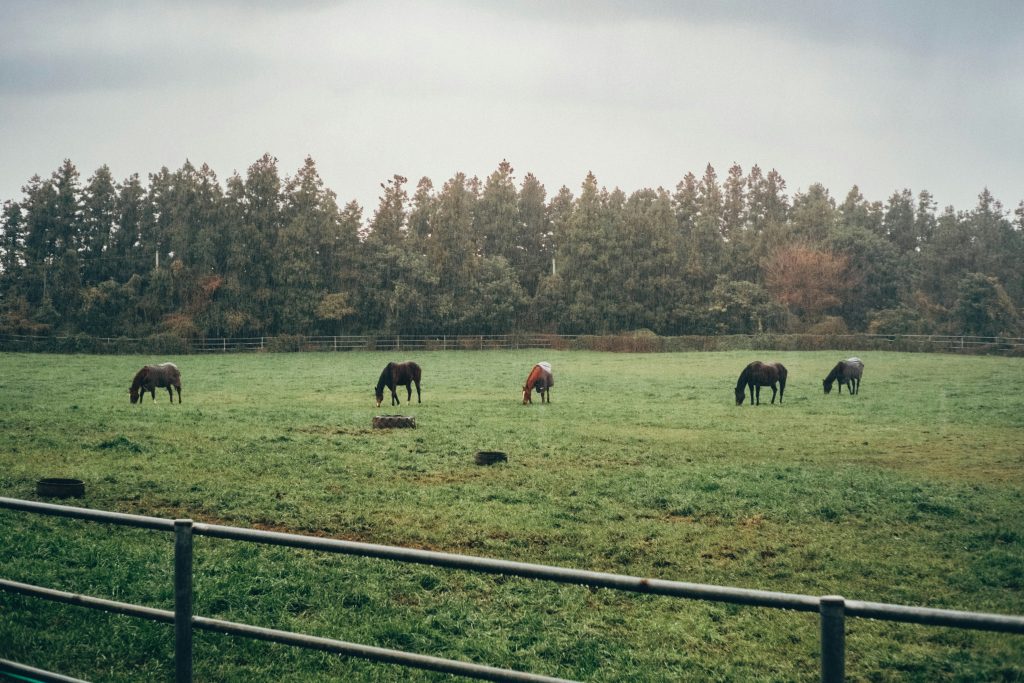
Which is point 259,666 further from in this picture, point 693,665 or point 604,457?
point 604,457

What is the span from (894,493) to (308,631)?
9.64m

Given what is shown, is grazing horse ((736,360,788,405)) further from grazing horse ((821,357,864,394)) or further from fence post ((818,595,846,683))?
fence post ((818,595,846,683))

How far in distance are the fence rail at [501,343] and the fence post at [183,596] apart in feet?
199

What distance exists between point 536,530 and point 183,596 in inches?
265

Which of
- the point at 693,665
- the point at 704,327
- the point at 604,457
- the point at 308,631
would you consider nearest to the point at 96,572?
the point at 308,631

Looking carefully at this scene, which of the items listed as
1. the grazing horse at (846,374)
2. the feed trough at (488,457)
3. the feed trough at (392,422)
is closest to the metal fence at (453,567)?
the feed trough at (488,457)

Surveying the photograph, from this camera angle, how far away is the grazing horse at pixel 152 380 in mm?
26312

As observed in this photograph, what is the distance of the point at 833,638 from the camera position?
304 centimetres

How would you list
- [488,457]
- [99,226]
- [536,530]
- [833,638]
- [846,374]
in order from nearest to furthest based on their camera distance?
[833,638] < [536,530] < [488,457] < [846,374] < [99,226]

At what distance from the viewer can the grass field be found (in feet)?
22.4

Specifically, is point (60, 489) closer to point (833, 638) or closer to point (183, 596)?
point (183, 596)

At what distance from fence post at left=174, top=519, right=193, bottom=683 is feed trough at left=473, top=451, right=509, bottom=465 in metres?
11.1

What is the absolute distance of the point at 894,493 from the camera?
13.0 m

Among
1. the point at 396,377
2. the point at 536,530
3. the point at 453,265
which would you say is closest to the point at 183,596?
the point at 536,530
